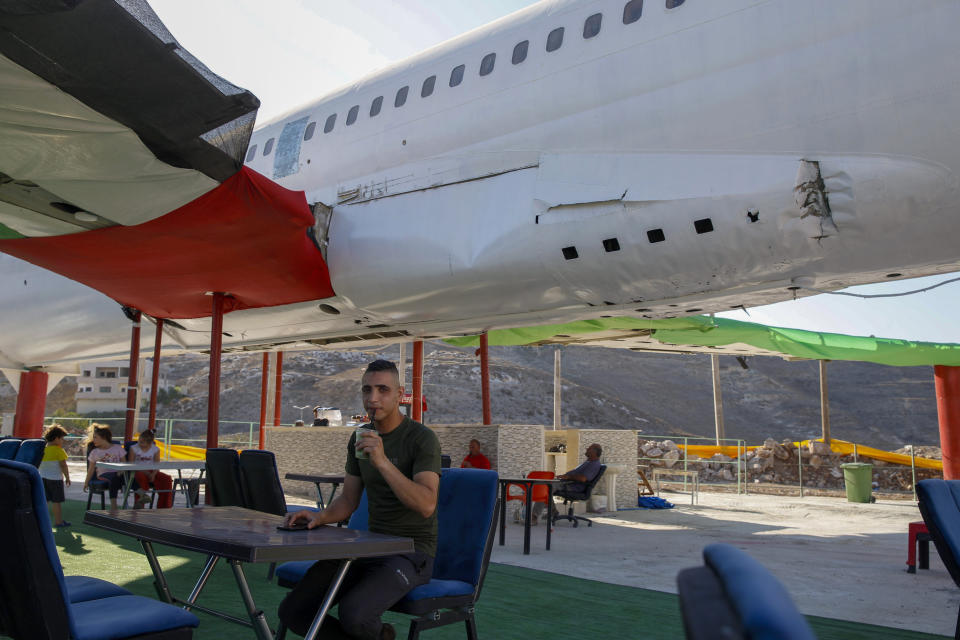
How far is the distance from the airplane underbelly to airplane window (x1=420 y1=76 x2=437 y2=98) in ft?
3.94

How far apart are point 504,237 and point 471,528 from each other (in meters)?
4.27

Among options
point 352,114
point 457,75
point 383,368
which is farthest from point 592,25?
point 383,368

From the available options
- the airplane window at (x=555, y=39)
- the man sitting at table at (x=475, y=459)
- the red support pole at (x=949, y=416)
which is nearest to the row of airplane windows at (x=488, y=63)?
the airplane window at (x=555, y=39)

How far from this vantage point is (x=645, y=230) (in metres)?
6.36

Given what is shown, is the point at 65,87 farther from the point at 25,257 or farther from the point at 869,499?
the point at 869,499

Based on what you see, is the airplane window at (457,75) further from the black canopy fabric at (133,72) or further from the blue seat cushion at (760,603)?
the blue seat cushion at (760,603)

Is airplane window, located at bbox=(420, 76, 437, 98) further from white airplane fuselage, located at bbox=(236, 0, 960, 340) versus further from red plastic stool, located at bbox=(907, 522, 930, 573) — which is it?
red plastic stool, located at bbox=(907, 522, 930, 573)

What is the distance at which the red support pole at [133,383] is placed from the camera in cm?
1117

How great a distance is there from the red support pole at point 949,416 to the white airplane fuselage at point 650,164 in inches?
380

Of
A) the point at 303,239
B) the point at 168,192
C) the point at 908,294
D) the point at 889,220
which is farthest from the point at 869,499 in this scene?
the point at 168,192

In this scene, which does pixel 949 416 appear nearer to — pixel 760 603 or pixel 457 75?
pixel 457 75

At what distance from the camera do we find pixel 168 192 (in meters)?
7.19

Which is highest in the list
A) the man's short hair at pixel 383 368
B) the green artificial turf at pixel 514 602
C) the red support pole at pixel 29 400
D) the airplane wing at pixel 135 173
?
the airplane wing at pixel 135 173

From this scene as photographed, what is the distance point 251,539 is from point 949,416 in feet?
52.3
